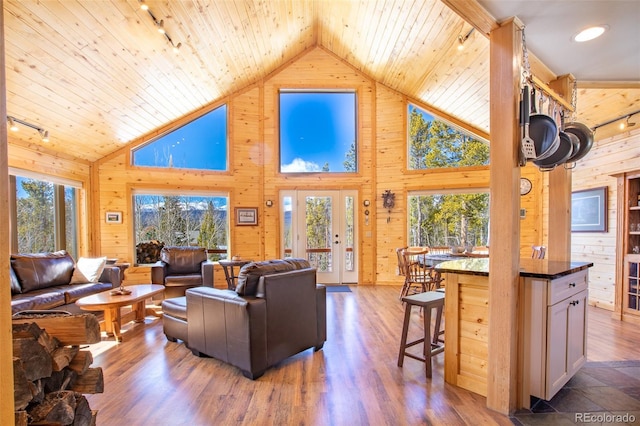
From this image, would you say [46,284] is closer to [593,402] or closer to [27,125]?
[27,125]

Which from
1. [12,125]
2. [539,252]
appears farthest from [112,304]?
[539,252]

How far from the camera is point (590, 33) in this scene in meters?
2.16

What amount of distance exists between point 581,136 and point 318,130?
460 cm

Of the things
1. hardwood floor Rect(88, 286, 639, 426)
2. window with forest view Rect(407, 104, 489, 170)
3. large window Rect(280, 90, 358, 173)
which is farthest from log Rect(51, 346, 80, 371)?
window with forest view Rect(407, 104, 489, 170)

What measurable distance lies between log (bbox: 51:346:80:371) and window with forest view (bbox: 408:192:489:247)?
18.6 feet

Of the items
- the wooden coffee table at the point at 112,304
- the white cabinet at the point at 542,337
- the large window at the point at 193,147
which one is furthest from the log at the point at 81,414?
the large window at the point at 193,147

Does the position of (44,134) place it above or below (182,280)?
above

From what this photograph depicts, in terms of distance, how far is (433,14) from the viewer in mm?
3891

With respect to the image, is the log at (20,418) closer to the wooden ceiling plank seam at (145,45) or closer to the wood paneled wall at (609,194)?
the wooden ceiling plank seam at (145,45)

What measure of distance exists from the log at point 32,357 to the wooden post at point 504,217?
2377 millimetres

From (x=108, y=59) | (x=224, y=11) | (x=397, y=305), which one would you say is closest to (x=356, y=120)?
(x=224, y=11)

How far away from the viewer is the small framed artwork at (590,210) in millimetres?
4332

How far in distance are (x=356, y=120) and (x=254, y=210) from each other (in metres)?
2.86

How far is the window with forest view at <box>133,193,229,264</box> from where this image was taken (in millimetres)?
5799
